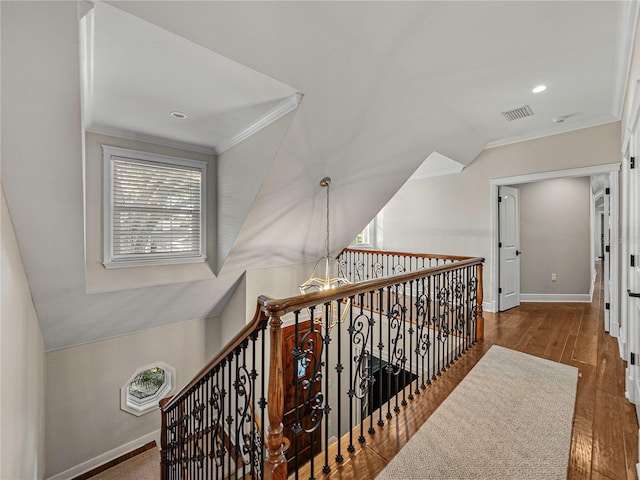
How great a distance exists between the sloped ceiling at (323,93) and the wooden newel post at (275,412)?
1.98 metres

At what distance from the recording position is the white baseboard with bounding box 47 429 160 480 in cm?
403

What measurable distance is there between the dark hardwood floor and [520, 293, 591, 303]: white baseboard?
117 centimetres

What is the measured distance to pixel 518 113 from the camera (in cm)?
380

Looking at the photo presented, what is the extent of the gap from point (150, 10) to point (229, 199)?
7.98 feet

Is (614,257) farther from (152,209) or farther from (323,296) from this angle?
(152,209)

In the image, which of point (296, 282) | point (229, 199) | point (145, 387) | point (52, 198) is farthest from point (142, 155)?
point (145, 387)

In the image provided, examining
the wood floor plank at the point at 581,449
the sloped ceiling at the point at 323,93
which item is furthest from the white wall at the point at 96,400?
the wood floor plank at the point at 581,449

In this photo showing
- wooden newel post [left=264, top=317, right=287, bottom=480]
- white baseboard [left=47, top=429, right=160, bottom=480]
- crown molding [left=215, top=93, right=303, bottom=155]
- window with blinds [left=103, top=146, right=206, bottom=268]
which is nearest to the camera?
wooden newel post [left=264, top=317, right=287, bottom=480]

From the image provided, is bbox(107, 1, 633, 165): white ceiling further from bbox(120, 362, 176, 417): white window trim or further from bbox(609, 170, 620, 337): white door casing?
bbox(120, 362, 176, 417): white window trim

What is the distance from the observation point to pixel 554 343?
3.44 meters

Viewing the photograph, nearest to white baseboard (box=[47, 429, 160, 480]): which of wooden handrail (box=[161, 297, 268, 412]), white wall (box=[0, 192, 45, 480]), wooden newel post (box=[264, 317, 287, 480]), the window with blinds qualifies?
white wall (box=[0, 192, 45, 480])

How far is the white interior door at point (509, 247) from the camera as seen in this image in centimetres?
491

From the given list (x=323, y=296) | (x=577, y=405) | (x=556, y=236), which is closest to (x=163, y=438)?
(x=323, y=296)

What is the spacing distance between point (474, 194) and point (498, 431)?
4038 mm
